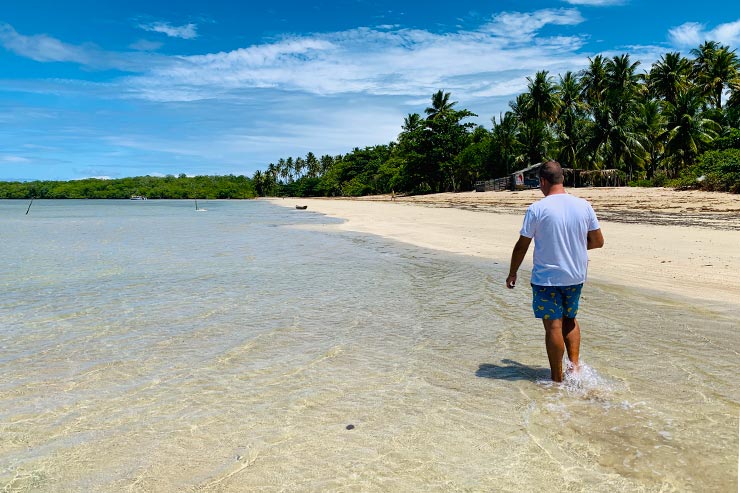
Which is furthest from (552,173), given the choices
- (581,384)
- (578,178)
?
(578,178)

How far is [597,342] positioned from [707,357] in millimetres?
1082

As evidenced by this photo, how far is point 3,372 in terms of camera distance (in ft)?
17.0

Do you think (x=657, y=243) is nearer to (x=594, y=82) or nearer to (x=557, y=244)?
(x=557, y=244)

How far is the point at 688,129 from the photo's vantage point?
4781 centimetres

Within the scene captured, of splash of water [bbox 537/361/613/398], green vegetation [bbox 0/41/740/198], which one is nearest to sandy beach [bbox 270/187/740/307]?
splash of water [bbox 537/361/613/398]

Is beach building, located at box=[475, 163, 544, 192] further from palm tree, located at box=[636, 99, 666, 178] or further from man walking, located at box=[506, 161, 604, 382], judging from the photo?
man walking, located at box=[506, 161, 604, 382]

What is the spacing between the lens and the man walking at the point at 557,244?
409cm

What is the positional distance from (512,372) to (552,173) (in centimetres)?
202

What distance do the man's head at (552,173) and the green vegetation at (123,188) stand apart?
174724 millimetres

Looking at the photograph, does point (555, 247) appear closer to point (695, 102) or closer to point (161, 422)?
point (161, 422)

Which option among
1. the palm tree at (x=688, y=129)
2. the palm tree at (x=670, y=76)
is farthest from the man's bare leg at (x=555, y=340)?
the palm tree at (x=670, y=76)

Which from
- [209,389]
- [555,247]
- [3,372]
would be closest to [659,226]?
[555,247]

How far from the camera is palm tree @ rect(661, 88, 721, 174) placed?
47344 mm

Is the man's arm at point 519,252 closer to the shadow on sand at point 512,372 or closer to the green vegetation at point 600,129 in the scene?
the shadow on sand at point 512,372
